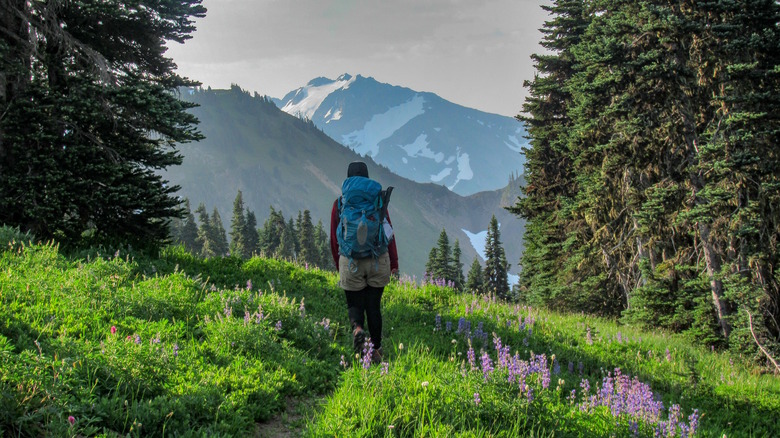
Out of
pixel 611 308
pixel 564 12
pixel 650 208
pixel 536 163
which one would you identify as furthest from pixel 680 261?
pixel 564 12

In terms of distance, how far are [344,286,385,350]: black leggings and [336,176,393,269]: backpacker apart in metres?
0.53

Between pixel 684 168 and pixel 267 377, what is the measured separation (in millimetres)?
16744

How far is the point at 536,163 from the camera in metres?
26.3

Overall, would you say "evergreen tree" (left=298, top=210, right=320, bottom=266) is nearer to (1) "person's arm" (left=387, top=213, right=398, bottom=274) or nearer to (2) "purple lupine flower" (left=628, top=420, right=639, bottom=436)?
(1) "person's arm" (left=387, top=213, right=398, bottom=274)

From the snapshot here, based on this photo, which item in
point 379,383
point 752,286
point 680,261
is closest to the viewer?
point 379,383

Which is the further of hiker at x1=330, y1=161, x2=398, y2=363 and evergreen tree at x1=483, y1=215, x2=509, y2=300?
evergreen tree at x1=483, y1=215, x2=509, y2=300

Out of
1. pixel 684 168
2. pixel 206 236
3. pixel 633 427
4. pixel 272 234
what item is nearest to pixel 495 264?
pixel 272 234

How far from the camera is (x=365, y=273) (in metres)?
5.60

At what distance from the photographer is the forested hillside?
1230cm

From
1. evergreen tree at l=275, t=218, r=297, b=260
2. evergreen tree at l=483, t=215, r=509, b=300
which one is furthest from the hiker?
evergreen tree at l=275, t=218, r=297, b=260

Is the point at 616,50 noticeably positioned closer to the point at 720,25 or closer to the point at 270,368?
the point at 720,25

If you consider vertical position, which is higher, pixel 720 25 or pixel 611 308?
pixel 720 25

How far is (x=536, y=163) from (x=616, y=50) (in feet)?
36.5

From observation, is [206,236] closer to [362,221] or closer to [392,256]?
[392,256]
